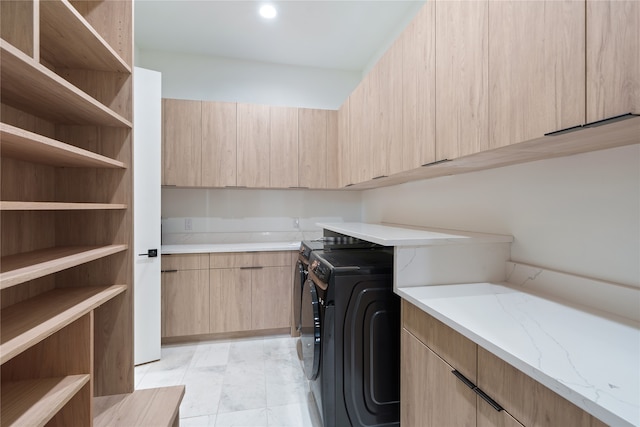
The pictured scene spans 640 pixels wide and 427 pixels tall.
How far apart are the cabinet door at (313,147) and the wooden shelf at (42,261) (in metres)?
2.02

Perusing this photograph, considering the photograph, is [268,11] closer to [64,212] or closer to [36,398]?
[64,212]

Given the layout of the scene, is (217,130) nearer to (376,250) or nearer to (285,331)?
(376,250)

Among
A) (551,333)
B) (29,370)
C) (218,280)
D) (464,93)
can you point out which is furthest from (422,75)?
(218,280)

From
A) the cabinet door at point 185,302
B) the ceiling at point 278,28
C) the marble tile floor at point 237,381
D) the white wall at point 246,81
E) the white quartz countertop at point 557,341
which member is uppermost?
the ceiling at point 278,28

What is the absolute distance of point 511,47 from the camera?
0.89 metres

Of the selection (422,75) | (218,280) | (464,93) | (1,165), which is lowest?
(218,280)

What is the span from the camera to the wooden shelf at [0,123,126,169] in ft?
2.09

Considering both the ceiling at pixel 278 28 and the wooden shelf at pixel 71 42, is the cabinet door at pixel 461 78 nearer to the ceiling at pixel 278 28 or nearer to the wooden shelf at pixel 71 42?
the ceiling at pixel 278 28

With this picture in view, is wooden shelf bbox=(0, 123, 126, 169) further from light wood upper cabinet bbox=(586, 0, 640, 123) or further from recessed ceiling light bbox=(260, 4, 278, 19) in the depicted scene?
recessed ceiling light bbox=(260, 4, 278, 19)

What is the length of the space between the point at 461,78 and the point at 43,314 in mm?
1728

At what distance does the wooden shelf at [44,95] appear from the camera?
2.11ft

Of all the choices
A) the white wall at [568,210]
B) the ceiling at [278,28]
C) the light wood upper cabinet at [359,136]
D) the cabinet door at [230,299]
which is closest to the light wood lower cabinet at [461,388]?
the white wall at [568,210]

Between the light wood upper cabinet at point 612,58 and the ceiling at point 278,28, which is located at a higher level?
the ceiling at point 278,28

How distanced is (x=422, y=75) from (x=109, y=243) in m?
1.69
